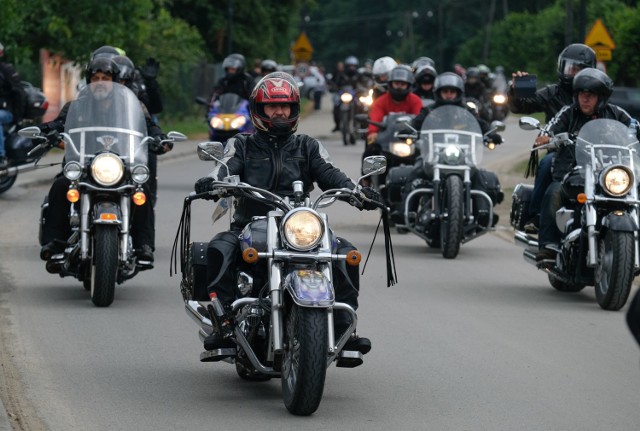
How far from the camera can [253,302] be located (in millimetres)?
8117

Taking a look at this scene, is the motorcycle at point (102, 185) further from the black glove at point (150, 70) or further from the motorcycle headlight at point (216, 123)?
the motorcycle headlight at point (216, 123)

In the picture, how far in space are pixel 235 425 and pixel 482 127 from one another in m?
9.17

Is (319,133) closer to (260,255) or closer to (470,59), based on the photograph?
(260,255)

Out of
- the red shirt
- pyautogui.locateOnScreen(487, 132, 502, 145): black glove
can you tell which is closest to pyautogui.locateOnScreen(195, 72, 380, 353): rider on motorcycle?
pyautogui.locateOnScreen(487, 132, 502, 145): black glove

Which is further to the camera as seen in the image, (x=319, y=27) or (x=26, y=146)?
(x=319, y=27)

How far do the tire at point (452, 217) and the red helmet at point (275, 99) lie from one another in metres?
6.57

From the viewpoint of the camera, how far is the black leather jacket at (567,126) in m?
12.8

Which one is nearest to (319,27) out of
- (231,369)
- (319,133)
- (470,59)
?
(470,59)

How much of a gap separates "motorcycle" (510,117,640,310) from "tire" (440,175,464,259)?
7.45 feet

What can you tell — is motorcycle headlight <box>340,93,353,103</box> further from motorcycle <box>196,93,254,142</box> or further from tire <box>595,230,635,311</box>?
tire <box>595,230,635,311</box>

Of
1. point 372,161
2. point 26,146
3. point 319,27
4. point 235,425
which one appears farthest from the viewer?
point 319,27

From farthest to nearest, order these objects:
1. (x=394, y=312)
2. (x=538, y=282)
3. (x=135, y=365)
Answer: (x=538, y=282) → (x=394, y=312) → (x=135, y=365)

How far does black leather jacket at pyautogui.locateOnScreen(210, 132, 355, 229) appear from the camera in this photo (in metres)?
8.66

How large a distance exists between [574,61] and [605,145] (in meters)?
1.56
